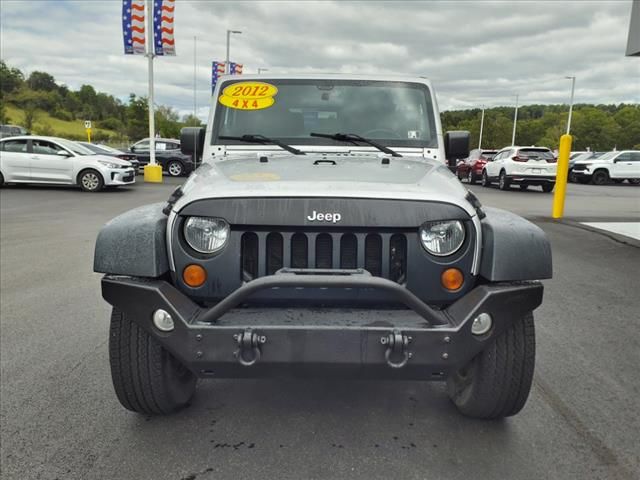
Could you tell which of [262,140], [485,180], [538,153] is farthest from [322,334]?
[485,180]

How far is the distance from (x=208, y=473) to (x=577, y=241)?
25.5 feet

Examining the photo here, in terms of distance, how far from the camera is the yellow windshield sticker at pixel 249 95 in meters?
3.93

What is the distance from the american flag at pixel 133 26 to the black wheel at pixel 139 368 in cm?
1841

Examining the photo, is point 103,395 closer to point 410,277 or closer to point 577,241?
point 410,277

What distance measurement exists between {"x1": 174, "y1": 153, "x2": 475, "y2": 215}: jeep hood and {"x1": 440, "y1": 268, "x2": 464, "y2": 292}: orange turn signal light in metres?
0.27

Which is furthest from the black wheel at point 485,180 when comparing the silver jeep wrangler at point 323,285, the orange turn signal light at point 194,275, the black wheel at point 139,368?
the orange turn signal light at point 194,275

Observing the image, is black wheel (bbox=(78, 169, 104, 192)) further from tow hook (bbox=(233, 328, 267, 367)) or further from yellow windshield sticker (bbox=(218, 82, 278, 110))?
tow hook (bbox=(233, 328, 267, 367))

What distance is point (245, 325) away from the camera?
221cm

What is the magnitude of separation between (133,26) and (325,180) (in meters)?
18.6

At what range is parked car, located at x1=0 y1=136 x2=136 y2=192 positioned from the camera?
50.8 ft

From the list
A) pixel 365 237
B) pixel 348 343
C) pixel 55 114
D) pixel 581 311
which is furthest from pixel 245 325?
pixel 55 114

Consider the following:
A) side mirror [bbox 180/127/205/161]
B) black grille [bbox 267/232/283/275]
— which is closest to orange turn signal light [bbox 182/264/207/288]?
black grille [bbox 267/232/283/275]

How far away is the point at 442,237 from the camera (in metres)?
2.43

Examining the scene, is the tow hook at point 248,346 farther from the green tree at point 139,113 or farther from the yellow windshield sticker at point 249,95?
the green tree at point 139,113
